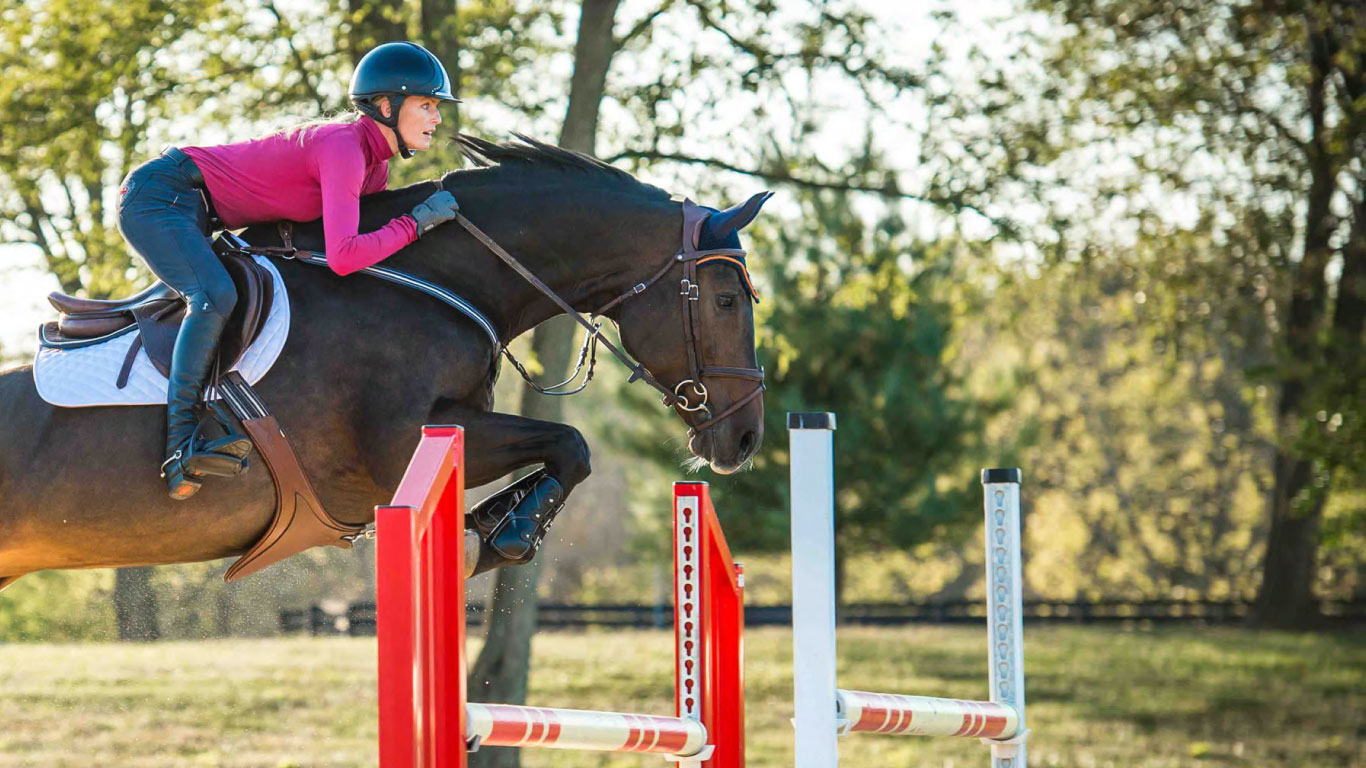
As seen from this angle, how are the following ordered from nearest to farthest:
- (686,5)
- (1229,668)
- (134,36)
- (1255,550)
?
(134,36)
(686,5)
(1229,668)
(1255,550)

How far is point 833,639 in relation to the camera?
346 centimetres

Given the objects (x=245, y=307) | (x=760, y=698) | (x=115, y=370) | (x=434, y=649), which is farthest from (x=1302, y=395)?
(x=434, y=649)

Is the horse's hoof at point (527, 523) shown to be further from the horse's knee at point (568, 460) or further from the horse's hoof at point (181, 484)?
the horse's hoof at point (181, 484)

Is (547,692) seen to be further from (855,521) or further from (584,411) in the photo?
(584,411)

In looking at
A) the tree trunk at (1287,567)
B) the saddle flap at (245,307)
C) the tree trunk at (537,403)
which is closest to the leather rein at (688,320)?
the saddle flap at (245,307)

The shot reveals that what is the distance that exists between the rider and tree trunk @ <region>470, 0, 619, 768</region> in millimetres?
4551

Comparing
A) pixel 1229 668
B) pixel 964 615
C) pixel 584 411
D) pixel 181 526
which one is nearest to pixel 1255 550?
pixel 964 615

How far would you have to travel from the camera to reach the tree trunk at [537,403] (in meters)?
8.91

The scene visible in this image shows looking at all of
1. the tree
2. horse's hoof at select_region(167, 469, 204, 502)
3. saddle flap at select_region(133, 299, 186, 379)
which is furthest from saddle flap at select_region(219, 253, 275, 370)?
the tree

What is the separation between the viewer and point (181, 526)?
404cm

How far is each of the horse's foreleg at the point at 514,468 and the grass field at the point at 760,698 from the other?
5.10m

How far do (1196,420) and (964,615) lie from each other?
13425 millimetres

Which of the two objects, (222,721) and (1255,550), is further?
(1255,550)

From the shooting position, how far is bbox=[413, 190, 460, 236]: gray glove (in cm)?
426
